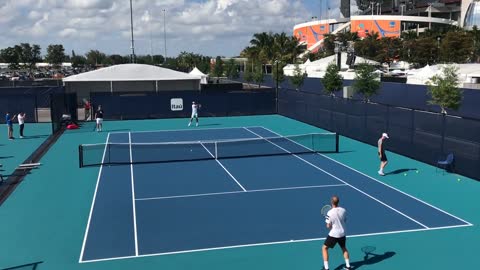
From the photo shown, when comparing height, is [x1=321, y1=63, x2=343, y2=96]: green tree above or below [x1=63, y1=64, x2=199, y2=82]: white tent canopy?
below

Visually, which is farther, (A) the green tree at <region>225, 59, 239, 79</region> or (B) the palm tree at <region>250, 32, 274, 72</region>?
(A) the green tree at <region>225, 59, 239, 79</region>

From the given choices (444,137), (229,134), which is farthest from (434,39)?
(444,137)

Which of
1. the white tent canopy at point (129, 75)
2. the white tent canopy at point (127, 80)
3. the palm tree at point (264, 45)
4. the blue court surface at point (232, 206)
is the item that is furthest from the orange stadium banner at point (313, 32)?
the blue court surface at point (232, 206)

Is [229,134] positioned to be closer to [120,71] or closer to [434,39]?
[120,71]

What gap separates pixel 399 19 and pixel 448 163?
111m

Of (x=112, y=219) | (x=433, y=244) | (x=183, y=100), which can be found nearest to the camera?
(x=433, y=244)

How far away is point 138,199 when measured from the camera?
15906 millimetres

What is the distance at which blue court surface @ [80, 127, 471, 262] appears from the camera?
12.3 meters

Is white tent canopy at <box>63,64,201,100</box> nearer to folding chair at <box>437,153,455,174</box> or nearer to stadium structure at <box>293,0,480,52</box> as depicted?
folding chair at <box>437,153,455,174</box>

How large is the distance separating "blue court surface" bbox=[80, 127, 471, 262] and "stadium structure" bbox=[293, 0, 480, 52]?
93.7m

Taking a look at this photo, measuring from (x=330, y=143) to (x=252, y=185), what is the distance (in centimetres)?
962

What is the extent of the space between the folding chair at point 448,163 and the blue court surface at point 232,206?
2864 mm

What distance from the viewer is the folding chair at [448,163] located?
61.7 feet

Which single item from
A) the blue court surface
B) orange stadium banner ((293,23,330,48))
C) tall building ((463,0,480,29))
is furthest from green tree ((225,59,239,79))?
the blue court surface
